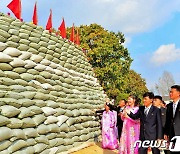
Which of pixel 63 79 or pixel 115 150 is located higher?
pixel 63 79

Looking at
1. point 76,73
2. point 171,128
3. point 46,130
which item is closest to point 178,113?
point 171,128

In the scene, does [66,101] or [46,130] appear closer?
[46,130]

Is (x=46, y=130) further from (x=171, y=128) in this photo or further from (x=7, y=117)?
(x=171, y=128)

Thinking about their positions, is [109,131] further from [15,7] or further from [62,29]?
[15,7]

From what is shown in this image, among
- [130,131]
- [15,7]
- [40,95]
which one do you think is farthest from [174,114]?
[15,7]

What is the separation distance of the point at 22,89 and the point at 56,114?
104cm

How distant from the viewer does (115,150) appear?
7273mm

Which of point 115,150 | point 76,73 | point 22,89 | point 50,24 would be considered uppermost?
point 50,24

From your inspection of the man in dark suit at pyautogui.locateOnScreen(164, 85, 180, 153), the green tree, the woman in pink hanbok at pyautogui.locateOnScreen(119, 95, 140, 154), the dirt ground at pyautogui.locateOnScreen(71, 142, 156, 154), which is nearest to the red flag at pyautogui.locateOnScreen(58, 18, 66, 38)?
the dirt ground at pyautogui.locateOnScreen(71, 142, 156, 154)

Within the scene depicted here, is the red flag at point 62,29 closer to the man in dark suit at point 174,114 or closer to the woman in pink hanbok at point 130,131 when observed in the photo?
the woman in pink hanbok at point 130,131

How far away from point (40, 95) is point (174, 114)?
231 centimetres

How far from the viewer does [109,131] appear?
24.2 feet

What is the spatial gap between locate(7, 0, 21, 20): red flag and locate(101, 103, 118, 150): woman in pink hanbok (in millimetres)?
2835

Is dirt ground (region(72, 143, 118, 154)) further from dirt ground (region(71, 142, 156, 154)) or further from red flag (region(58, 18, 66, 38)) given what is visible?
red flag (region(58, 18, 66, 38))
